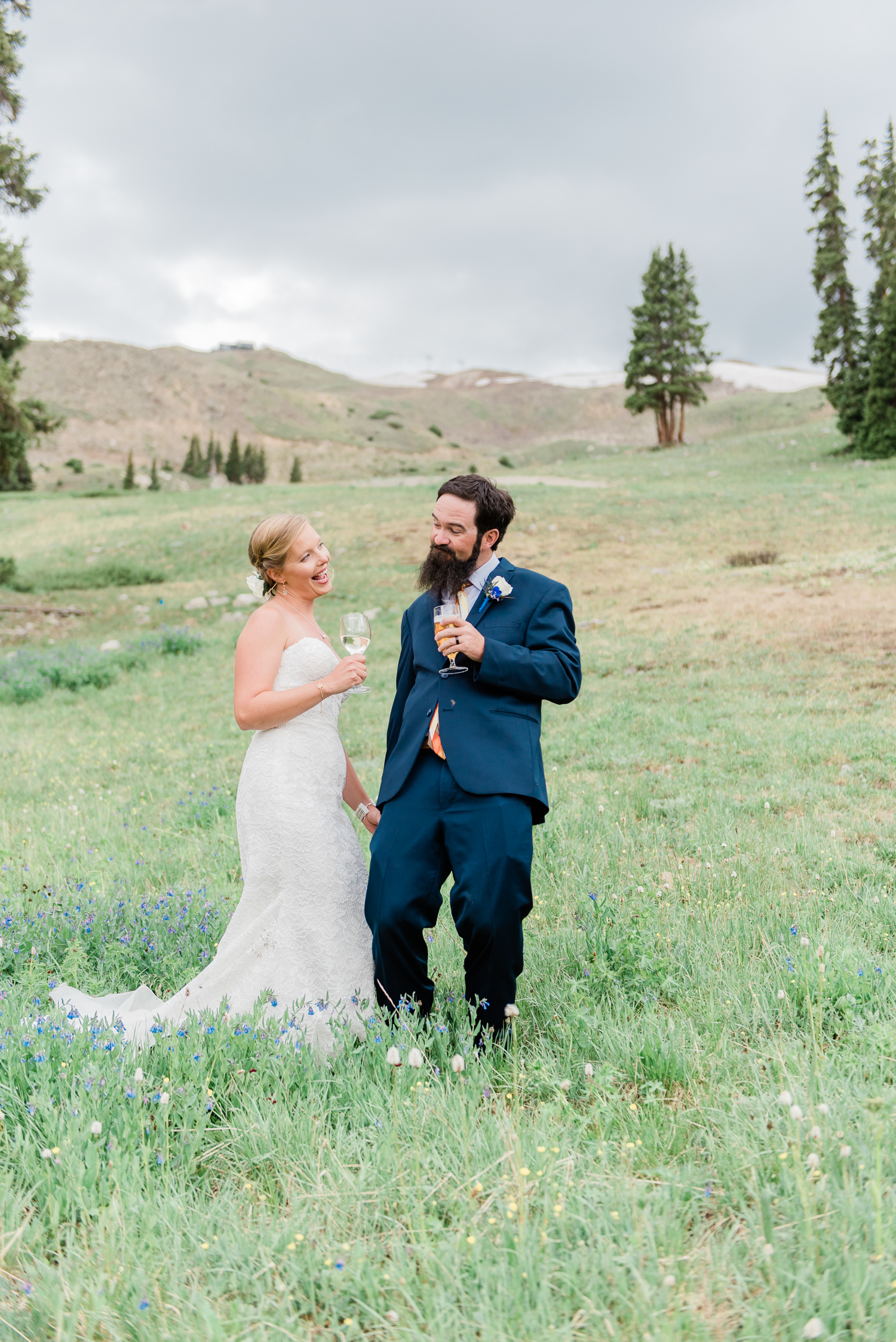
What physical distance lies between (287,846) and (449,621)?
1299 mm

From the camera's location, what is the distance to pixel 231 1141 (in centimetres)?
295

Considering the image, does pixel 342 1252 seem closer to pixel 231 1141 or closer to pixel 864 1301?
pixel 231 1141

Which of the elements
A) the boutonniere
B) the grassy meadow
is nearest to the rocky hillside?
the grassy meadow

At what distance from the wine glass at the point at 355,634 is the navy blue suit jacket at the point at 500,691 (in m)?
0.29

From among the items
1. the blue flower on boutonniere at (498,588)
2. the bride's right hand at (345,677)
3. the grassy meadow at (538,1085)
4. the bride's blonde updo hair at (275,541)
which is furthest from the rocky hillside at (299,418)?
the bride's right hand at (345,677)

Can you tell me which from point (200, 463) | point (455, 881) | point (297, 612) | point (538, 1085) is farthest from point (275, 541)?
point (200, 463)

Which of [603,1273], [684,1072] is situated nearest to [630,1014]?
[684,1072]

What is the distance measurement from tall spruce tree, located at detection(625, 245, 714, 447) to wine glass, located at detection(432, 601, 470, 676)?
161ft

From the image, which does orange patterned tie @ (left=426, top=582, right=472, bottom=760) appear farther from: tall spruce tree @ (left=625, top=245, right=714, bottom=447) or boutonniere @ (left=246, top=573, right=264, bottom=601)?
tall spruce tree @ (left=625, top=245, right=714, bottom=447)

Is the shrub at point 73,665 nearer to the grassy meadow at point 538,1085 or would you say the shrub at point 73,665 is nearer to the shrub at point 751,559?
the grassy meadow at point 538,1085

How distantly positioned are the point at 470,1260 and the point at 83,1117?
1.43 meters

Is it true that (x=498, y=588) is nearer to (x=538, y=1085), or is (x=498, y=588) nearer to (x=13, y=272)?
(x=538, y=1085)

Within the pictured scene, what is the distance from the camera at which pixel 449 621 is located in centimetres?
354

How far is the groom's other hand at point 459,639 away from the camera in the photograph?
138 inches
